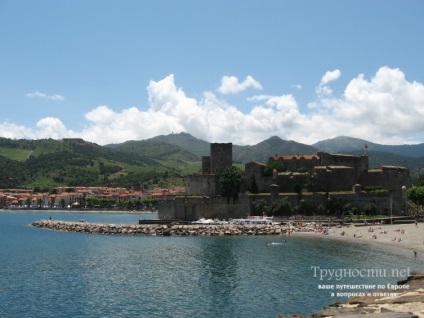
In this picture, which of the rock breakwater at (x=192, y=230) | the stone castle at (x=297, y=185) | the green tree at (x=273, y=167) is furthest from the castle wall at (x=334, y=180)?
the rock breakwater at (x=192, y=230)

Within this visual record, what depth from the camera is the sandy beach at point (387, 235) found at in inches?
1594

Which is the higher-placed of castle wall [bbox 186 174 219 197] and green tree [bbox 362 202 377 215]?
castle wall [bbox 186 174 219 197]

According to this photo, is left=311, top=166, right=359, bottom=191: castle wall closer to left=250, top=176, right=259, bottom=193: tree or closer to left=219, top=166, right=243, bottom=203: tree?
left=250, top=176, right=259, bottom=193: tree

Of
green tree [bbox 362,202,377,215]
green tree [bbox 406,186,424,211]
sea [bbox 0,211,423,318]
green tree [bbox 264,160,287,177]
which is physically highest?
green tree [bbox 264,160,287,177]

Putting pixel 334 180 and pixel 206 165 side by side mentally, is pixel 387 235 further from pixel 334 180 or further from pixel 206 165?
pixel 206 165

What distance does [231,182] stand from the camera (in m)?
66.2

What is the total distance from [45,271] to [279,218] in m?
36.3

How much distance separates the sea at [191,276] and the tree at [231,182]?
64.3 ft

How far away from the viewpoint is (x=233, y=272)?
30.5 metres

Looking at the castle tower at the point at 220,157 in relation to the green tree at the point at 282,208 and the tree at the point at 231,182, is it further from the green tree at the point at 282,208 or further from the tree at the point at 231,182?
the green tree at the point at 282,208

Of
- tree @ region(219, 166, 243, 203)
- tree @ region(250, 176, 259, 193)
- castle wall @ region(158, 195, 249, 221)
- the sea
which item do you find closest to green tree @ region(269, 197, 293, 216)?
castle wall @ region(158, 195, 249, 221)

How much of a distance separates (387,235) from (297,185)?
1995 centimetres

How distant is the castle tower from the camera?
70.8 m

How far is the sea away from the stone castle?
718 inches
